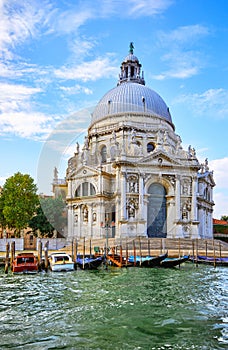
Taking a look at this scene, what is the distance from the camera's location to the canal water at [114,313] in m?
8.55

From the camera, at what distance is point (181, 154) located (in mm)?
39531

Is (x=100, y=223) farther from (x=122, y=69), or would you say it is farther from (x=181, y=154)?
(x=122, y=69)

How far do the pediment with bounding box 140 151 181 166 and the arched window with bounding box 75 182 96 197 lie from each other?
5824 millimetres

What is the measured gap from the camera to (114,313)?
1098cm

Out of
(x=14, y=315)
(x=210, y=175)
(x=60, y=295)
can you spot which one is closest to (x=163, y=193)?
(x=210, y=175)

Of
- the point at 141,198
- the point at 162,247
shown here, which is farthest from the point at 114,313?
the point at 141,198

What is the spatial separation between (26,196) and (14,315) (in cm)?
3032

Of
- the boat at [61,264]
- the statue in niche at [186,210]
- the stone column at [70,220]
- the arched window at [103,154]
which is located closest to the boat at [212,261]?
the boat at [61,264]

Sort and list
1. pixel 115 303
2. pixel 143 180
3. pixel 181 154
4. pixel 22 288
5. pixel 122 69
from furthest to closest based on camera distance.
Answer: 1. pixel 122 69
2. pixel 181 154
3. pixel 143 180
4. pixel 22 288
5. pixel 115 303

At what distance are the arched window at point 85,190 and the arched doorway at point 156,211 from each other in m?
5.57

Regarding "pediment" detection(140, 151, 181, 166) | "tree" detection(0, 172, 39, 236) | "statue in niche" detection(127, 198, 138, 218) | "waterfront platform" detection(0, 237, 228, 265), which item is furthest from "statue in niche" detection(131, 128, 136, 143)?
"waterfront platform" detection(0, 237, 228, 265)

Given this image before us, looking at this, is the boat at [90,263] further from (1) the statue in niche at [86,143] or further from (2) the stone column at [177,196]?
(1) the statue in niche at [86,143]

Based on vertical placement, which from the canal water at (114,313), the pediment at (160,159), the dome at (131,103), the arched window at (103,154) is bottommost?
the canal water at (114,313)

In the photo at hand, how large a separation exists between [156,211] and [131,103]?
14.0m
